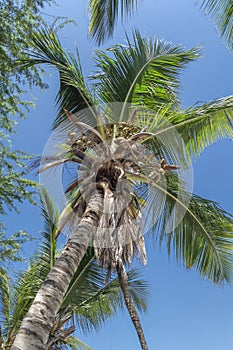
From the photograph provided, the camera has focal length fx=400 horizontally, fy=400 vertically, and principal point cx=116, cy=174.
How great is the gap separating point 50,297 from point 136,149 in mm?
2640

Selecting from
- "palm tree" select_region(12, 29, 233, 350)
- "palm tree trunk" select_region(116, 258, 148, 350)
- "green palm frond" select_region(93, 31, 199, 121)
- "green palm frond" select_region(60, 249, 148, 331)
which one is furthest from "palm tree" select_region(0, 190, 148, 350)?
"green palm frond" select_region(93, 31, 199, 121)

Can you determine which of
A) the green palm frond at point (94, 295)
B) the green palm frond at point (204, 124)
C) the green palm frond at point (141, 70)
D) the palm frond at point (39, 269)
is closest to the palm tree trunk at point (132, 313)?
the green palm frond at point (94, 295)

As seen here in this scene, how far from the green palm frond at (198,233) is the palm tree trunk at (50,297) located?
2.44 m

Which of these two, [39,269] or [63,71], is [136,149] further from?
[39,269]

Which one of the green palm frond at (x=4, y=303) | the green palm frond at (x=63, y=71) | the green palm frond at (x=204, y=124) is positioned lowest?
the green palm frond at (x=4, y=303)

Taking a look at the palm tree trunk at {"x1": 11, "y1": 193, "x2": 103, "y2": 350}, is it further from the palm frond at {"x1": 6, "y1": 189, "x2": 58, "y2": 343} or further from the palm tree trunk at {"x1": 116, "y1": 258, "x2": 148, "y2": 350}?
the palm frond at {"x1": 6, "y1": 189, "x2": 58, "y2": 343}

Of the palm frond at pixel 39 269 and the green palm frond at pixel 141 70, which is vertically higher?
the green palm frond at pixel 141 70

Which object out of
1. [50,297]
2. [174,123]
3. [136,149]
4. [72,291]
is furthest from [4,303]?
[50,297]

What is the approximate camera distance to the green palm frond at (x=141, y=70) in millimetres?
6520

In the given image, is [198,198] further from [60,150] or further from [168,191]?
[60,150]

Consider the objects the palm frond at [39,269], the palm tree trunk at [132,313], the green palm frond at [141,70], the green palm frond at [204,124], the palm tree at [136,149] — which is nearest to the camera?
the palm tree at [136,149]

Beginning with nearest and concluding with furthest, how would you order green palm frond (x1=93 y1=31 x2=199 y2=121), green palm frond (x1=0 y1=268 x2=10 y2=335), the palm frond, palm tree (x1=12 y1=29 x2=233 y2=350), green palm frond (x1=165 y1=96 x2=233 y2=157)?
1. palm tree (x1=12 y1=29 x2=233 y2=350)
2. green palm frond (x1=165 y1=96 x2=233 y2=157)
3. green palm frond (x1=93 y1=31 x2=199 y2=121)
4. the palm frond
5. green palm frond (x1=0 y1=268 x2=10 y2=335)

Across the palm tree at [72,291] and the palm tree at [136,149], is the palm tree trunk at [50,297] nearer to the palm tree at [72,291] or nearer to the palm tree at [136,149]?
the palm tree at [136,149]

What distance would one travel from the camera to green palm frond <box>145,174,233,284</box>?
6.09m
